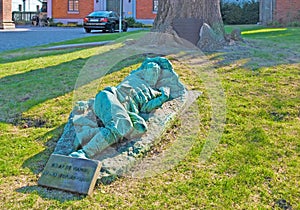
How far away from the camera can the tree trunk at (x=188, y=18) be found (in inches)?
336

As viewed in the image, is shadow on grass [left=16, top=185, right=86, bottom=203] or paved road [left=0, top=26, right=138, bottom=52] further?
paved road [left=0, top=26, right=138, bottom=52]

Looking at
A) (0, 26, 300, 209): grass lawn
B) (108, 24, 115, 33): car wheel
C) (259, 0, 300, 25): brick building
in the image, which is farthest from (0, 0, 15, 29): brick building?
(0, 26, 300, 209): grass lawn

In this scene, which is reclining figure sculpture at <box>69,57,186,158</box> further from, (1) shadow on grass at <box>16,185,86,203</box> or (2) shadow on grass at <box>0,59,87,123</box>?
(2) shadow on grass at <box>0,59,87,123</box>

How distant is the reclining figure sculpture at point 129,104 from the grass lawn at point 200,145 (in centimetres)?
39

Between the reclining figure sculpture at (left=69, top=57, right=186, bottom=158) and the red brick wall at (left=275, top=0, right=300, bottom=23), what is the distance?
19.0m

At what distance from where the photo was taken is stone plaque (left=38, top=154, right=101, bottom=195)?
356cm

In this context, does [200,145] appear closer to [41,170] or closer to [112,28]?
[41,170]

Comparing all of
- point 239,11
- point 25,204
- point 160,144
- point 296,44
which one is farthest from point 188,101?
point 239,11

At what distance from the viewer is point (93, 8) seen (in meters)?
36.2

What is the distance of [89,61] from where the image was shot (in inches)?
305

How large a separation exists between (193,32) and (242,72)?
2296 millimetres

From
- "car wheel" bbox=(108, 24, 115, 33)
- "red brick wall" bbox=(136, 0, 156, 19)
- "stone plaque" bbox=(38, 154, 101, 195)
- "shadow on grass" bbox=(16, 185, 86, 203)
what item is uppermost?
"red brick wall" bbox=(136, 0, 156, 19)

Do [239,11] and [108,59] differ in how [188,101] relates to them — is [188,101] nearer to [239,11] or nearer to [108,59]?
[108,59]

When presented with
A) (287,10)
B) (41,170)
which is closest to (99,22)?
(287,10)
